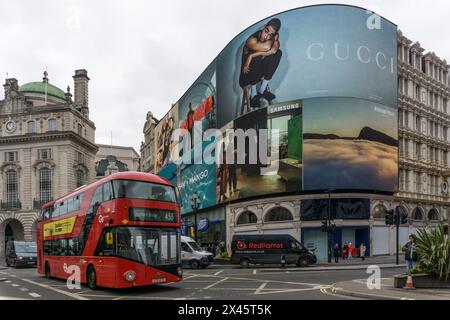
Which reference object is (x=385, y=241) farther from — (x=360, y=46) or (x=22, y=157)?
(x=22, y=157)

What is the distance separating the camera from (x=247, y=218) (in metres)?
54.1

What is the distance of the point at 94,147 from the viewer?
293ft

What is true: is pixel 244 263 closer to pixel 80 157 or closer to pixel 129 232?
pixel 129 232

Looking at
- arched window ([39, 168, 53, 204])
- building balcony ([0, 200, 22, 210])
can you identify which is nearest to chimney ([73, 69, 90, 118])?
arched window ([39, 168, 53, 204])

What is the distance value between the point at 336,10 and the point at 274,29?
21.2 ft

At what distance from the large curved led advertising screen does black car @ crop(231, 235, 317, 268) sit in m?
13.7

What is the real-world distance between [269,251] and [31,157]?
2222 inches

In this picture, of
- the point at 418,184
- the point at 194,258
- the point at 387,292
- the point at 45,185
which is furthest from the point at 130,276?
the point at 45,185

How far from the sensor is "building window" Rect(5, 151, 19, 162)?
262ft

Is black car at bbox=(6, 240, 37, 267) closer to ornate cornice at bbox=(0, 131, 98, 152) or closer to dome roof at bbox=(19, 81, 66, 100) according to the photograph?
ornate cornice at bbox=(0, 131, 98, 152)

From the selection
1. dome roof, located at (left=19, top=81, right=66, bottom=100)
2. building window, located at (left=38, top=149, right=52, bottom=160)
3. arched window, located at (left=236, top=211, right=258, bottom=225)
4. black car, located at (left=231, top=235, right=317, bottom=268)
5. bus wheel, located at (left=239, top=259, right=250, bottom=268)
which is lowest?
bus wheel, located at (left=239, top=259, right=250, bottom=268)

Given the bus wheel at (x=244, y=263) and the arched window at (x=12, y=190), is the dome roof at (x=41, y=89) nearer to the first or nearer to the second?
the arched window at (x=12, y=190)

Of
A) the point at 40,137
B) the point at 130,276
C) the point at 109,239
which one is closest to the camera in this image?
the point at 130,276
